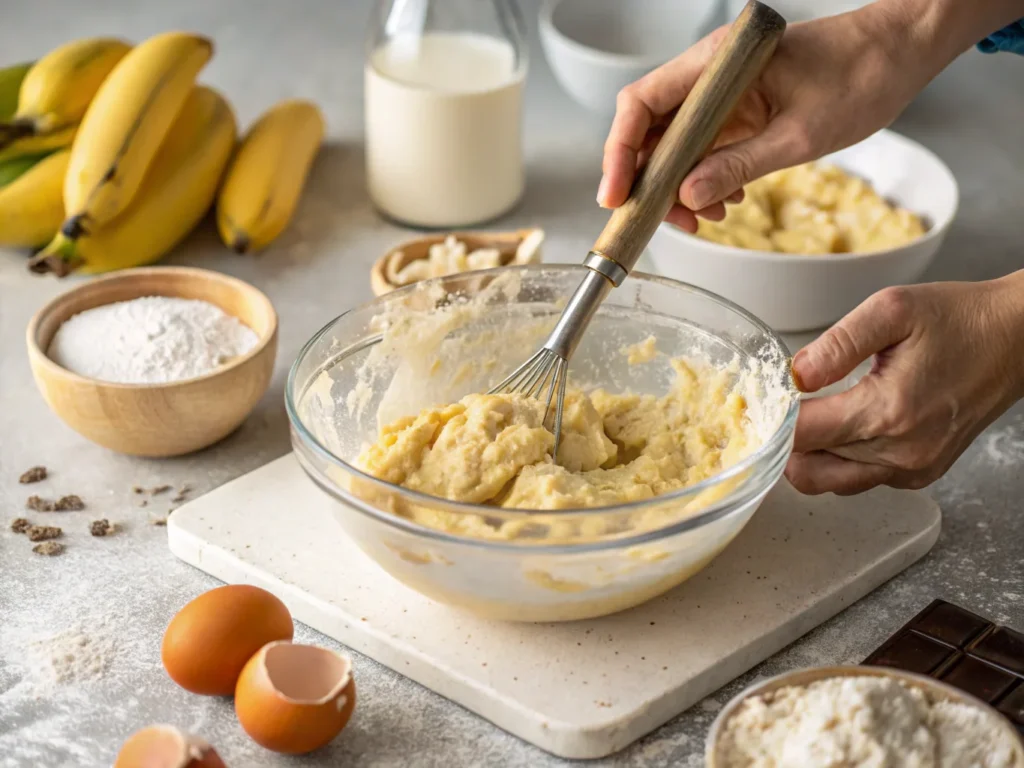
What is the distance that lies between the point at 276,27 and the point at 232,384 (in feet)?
5.81

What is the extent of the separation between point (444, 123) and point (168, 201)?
0.48 metres

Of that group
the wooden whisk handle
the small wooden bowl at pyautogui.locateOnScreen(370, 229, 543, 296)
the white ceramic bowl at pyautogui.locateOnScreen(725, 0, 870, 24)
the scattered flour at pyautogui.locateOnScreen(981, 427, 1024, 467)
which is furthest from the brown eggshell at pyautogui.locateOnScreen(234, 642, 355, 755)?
the white ceramic bowl at pyautogui.locateOnScreen(725, 0, 870, 24)

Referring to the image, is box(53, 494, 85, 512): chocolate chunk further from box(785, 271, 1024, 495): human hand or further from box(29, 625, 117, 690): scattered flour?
box(785, 271, 1024, 495): human hand

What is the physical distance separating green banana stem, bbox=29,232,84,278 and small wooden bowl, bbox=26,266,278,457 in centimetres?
28

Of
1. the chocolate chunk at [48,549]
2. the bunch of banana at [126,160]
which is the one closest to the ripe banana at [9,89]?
the bunch of banana at [126,160]

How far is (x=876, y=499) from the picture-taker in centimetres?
151

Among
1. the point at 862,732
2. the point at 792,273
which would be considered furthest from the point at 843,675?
the point at 792,273

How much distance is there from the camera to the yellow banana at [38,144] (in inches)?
A: 83.2

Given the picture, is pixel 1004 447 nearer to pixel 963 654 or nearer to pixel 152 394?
pixel 963 654

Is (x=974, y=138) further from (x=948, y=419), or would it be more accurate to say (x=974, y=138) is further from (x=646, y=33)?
(x=948, y=419)

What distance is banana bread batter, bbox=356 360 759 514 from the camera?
127 centimetres

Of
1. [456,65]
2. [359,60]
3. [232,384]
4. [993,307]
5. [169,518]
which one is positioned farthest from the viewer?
[359,60]

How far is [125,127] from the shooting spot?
2.00 metres

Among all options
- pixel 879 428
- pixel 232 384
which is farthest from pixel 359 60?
pixel 879 428
